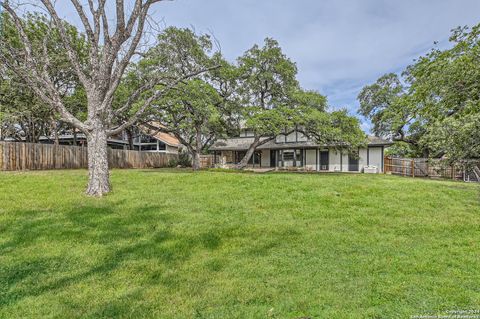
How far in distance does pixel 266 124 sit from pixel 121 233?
13.9 m

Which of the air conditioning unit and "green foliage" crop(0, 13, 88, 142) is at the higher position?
"green foliage" crop(0, 13, 88, 142)

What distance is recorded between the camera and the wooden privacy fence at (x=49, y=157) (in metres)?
15.0

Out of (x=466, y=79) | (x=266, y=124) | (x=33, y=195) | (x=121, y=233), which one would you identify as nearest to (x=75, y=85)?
(x=266, y=124)

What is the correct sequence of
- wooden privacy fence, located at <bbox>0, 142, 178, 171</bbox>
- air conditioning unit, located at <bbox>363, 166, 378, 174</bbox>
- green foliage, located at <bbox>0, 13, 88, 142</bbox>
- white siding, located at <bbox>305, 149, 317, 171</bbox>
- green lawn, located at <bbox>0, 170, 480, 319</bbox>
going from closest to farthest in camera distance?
green lawn, located at <bbox>0, 170, 480, 319</bbox>
wooden privacy fence, located at <bbox>0, 142, 178, 171</bbox>
green foliage, located at <bbox>0, 13, 88, 142</bbox>
air conditioning unit, located at <bbox>363, 166, 378, 174</bbox>
white siding, located at <bbox>305, 149, 317, 171</bbox>

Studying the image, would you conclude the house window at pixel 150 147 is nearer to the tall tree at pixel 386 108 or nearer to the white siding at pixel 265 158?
the white siding at pixel 265 158

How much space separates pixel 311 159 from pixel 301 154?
3.41 feet

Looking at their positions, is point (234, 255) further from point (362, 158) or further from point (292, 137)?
point (292, 137)

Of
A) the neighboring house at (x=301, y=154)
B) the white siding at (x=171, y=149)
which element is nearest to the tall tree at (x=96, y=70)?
the neighboring house at (x=301, y=154)

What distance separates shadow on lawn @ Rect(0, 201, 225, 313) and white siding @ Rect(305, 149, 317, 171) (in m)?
20.8

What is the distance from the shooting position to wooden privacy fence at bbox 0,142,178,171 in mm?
14975

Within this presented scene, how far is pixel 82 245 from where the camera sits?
4.73m

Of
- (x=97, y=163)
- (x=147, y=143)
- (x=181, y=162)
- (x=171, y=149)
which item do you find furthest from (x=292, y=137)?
(x=97, y=163)

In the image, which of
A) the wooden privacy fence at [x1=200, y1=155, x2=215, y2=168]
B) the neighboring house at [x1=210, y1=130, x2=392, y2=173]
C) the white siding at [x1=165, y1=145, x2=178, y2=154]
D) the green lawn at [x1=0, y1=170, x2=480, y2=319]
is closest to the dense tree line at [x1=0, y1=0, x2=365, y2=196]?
the neighboring house at [x1=210, y1=130, x2=392, y2=173]

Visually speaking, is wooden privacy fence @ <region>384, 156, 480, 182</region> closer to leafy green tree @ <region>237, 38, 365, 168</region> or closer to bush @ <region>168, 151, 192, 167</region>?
leafy green tree @ <region>237, 38, 365, 168</region>
